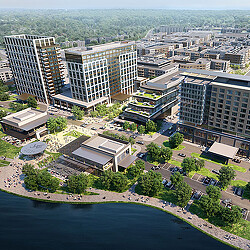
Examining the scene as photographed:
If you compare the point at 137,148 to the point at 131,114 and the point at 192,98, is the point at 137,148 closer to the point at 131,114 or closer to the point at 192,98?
the point at 131,114

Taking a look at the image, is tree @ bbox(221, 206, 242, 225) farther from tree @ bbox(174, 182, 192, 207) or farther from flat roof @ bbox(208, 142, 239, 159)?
flat roof @ bbox(208, 142, 239, 159)

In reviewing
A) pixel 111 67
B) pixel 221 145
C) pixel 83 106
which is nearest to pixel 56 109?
pixel 83 106

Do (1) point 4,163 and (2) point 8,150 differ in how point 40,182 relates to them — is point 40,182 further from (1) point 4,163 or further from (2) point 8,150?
(2) point 8,150

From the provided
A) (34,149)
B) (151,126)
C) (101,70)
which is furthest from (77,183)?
(101,70)

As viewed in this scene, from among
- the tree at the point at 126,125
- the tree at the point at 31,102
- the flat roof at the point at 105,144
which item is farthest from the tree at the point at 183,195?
the tree at the point at 31,102

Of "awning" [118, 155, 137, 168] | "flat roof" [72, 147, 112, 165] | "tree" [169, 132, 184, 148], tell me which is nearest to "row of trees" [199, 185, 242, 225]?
"tree" [169, 132, 184, 148]

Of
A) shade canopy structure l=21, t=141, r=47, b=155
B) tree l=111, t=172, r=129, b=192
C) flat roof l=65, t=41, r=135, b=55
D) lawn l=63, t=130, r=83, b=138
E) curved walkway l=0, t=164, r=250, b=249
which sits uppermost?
flat roof l=65, t=41, r=135, b=55

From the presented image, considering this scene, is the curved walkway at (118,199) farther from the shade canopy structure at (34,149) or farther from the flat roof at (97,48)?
the flat roof at (97,48)
